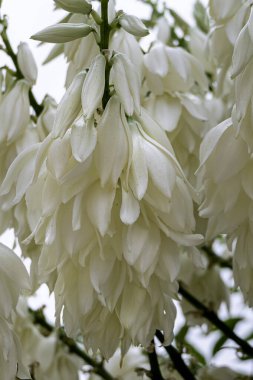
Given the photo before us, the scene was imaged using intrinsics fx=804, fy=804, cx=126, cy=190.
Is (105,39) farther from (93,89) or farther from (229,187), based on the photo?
(229,187)

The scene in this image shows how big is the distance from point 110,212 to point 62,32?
0.20m

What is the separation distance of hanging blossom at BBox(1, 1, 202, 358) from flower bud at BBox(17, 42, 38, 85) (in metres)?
0.25

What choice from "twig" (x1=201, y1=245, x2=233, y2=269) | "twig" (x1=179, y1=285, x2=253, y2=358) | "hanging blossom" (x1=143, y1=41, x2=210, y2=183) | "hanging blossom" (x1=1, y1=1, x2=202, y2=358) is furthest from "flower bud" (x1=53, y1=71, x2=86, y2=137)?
"twig" (x1=201, y1=245, x2=233, y2=269)

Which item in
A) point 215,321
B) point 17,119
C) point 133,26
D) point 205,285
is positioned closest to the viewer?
point 133,26

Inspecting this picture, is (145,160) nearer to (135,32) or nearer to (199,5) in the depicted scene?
(135,32)

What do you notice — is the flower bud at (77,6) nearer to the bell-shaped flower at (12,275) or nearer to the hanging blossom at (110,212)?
the hanging blossom at (110,212)

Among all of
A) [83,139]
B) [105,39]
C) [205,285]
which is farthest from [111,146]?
[205,285]

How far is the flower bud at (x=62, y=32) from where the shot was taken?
815 mm

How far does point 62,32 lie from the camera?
2.69 ft

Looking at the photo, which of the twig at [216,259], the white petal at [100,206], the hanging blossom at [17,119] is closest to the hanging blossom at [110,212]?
the white petal at [100,206]

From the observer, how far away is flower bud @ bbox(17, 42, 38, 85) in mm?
1064

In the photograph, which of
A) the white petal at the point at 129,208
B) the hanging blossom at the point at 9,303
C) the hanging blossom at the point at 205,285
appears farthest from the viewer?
the hanging blossom at the point at 205,285

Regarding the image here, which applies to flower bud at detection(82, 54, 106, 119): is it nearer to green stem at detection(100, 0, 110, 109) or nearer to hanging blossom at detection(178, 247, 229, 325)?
green stem at detection(100, 0, 110, 109)

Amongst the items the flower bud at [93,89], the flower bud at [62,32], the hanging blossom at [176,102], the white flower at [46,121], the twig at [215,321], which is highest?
the flower bud at [62,32]
